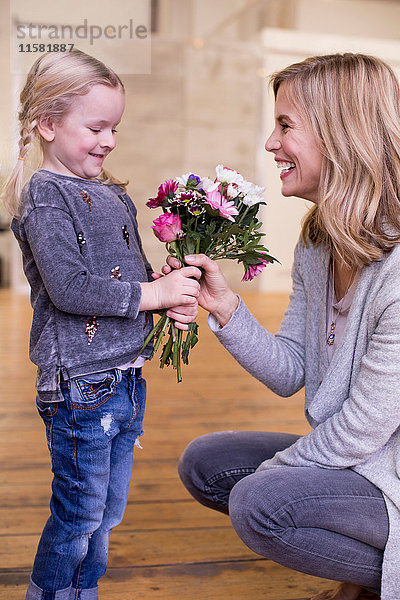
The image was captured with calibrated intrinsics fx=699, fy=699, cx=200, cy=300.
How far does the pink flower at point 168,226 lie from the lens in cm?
154

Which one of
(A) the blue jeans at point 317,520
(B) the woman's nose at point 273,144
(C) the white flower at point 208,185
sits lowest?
(A) the blue jeans at point 317,520

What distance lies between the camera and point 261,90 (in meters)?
8.84

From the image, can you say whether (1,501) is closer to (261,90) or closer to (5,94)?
(5,94)

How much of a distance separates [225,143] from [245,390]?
17.8ft

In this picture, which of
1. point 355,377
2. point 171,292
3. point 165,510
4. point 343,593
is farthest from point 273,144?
point 165,510

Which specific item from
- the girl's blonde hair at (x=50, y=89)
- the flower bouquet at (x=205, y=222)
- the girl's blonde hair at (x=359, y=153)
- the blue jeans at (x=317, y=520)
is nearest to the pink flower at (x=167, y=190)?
the flower bouquet at (x=205, y=222)

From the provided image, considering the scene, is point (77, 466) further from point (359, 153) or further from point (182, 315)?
point (359, 153)

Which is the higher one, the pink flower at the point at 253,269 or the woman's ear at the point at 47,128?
the woman's ear at the point at 47,128

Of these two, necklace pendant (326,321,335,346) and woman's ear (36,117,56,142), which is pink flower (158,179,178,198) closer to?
woman's ear (36,117,56,142)

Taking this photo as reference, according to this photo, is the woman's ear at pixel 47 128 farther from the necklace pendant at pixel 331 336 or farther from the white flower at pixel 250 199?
the necklace pendant at pixel 331 336

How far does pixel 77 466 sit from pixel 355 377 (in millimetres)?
664

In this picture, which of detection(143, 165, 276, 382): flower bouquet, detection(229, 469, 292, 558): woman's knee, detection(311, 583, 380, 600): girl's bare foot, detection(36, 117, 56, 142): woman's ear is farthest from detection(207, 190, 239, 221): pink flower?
detection(311, 583, 380, 600): girl's bare foot

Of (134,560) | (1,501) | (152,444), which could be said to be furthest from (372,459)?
(152,444)

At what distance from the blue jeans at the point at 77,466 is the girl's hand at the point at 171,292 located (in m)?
0.17
